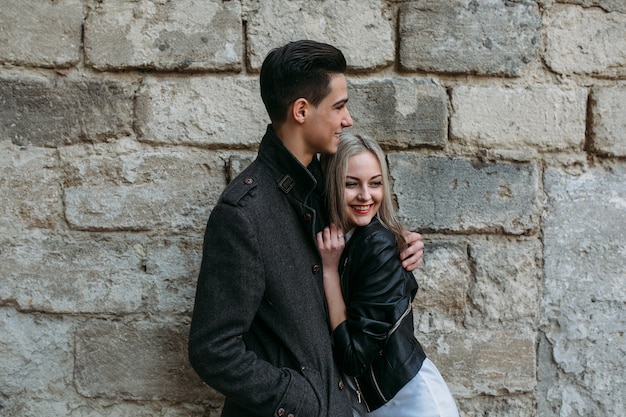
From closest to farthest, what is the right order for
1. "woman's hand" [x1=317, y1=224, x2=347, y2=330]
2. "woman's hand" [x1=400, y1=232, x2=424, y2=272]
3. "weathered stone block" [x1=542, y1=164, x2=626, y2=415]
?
"woman's hand" [x1=317, y1=224, x2=347, y2=330], "woman's hand" [x1=400, y1=232, x2=424, y2=272], "weathered stone block" [x1=542, y1=164, x2=626, y2=415]

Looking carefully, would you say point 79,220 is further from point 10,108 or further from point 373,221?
point 373,221

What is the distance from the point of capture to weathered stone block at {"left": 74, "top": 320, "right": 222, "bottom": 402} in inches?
105

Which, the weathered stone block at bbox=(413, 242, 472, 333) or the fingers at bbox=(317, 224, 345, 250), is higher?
the fingers at bbox=(317, 224, 345, 250)

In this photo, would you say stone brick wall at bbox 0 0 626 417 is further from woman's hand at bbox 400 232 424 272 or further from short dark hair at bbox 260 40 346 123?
short dark hair at bbox 260 40 346 123

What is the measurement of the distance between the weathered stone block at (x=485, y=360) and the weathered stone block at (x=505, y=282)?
7cm

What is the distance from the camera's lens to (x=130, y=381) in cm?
268

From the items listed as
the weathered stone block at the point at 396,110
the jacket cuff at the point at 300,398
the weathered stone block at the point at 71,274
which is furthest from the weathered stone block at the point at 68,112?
the jacket cuff at the point at 300,398

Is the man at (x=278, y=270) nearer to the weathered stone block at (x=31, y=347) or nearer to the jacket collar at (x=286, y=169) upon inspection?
the jacket collar at (x=286, y=169)

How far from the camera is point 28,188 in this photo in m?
2.68

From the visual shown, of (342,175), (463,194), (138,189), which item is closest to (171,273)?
(138,189)

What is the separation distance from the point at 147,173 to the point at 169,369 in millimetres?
867

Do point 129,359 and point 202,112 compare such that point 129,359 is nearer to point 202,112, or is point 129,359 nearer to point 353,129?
point 202,112

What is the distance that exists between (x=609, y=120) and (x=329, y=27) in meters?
1.33

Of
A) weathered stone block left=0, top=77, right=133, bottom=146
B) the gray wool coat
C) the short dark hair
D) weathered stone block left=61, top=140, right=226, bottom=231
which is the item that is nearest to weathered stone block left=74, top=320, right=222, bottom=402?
weathered stone block left=61, top=140, right=226, bottom=231
